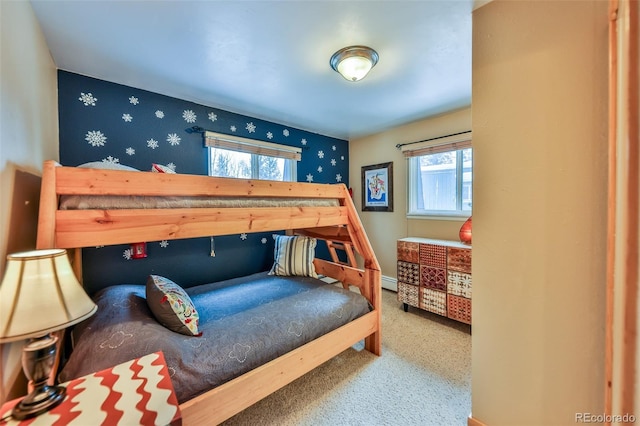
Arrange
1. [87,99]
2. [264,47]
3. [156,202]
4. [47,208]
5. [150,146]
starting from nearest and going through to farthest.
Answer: [47,208] → [156,202] → [264,47] → [87,99] → [150,146]

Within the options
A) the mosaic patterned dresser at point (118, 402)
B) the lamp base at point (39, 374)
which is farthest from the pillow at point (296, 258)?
the lamp base at point (39, 374)

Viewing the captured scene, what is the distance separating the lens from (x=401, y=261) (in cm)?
296

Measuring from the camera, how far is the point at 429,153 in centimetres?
311

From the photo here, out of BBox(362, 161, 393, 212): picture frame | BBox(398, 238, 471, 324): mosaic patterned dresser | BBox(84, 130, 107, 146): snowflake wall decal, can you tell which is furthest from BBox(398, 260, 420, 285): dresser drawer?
BBox(84, 130, 107, 146): snowflake wall decal

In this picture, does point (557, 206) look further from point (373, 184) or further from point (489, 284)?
point (373, 184)

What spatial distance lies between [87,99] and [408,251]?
Result: 3.37 m

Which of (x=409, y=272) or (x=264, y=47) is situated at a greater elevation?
(x=264, y=47)

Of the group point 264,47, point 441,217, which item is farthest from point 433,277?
point 264,47

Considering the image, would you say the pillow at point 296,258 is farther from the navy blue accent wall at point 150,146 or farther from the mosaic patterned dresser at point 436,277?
the mosaic patterned dresser at point 436,277

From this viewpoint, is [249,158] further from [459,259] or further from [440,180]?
Result: [459,259]

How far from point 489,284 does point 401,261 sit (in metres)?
1.69

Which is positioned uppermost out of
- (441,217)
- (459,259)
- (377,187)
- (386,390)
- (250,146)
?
(250,146)

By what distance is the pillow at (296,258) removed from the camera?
2.64 metres

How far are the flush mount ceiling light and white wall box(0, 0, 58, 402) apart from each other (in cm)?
163
